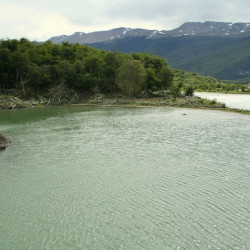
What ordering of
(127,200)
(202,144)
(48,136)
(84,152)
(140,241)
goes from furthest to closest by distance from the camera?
(48,136) → (202,144) → (84,152) → (127,200) → (140,241)

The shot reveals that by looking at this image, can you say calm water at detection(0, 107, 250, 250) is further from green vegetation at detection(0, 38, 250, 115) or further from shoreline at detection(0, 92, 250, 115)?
green vegetation at detection(0, 38, 250, 115)

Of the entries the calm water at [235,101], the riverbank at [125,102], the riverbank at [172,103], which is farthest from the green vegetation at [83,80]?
the calm water at [235,101]

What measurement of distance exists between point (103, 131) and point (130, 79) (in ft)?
142

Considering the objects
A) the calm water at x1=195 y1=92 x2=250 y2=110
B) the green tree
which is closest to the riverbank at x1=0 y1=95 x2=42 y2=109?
the green tree

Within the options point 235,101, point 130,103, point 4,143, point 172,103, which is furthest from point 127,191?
point 235,101

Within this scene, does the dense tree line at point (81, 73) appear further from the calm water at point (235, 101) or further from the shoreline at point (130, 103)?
the calm water at point (235, 101)

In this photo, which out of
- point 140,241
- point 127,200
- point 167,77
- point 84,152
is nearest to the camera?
point 140,241

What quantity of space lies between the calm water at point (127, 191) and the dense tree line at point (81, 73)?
49.2m

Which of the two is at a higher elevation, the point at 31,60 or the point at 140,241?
the point at 31,60

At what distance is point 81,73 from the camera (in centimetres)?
9119

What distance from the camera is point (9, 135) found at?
40.8 meters

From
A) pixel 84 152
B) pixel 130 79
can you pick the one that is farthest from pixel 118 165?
Result: pixel 130 79

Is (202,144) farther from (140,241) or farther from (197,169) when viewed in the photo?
(140,241)

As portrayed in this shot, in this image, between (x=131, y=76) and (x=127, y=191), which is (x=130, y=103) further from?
(x=127, y=191)
